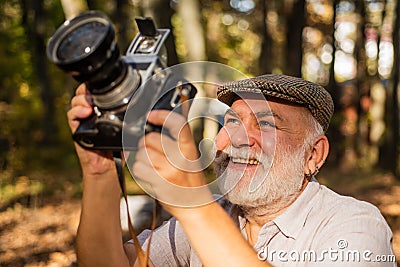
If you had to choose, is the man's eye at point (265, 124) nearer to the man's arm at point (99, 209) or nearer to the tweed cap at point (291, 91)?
the tweed cap at point (291, 91)

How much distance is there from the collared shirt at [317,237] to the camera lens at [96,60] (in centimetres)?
74

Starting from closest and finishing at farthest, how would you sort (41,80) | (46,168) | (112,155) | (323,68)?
(112,155), (46,168), (41,80), (323,68)

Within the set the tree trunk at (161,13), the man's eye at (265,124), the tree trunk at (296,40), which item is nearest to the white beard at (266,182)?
the man's eye at (265,124)

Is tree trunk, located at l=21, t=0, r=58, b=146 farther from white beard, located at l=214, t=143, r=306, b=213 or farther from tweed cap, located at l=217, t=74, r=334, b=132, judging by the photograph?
white beard, located at l=214, t=143, r=306, b=213

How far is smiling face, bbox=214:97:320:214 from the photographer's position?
2.30 metres

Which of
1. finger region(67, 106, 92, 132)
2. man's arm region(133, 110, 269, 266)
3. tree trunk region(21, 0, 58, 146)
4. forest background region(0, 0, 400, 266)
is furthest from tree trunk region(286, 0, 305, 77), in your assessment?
man's arm region(133, 110, 269, 266)

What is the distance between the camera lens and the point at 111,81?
1.83m

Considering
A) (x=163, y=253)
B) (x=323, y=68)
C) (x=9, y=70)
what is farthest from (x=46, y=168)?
(x=323, y=68)

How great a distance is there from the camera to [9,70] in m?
20.1

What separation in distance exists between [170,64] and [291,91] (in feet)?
20.9

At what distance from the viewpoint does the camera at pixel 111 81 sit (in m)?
1.77

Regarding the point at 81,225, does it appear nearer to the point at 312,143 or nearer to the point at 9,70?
the point at 312,143

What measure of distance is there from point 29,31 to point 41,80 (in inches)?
152

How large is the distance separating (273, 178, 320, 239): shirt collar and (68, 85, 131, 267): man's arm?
2.05 ft
